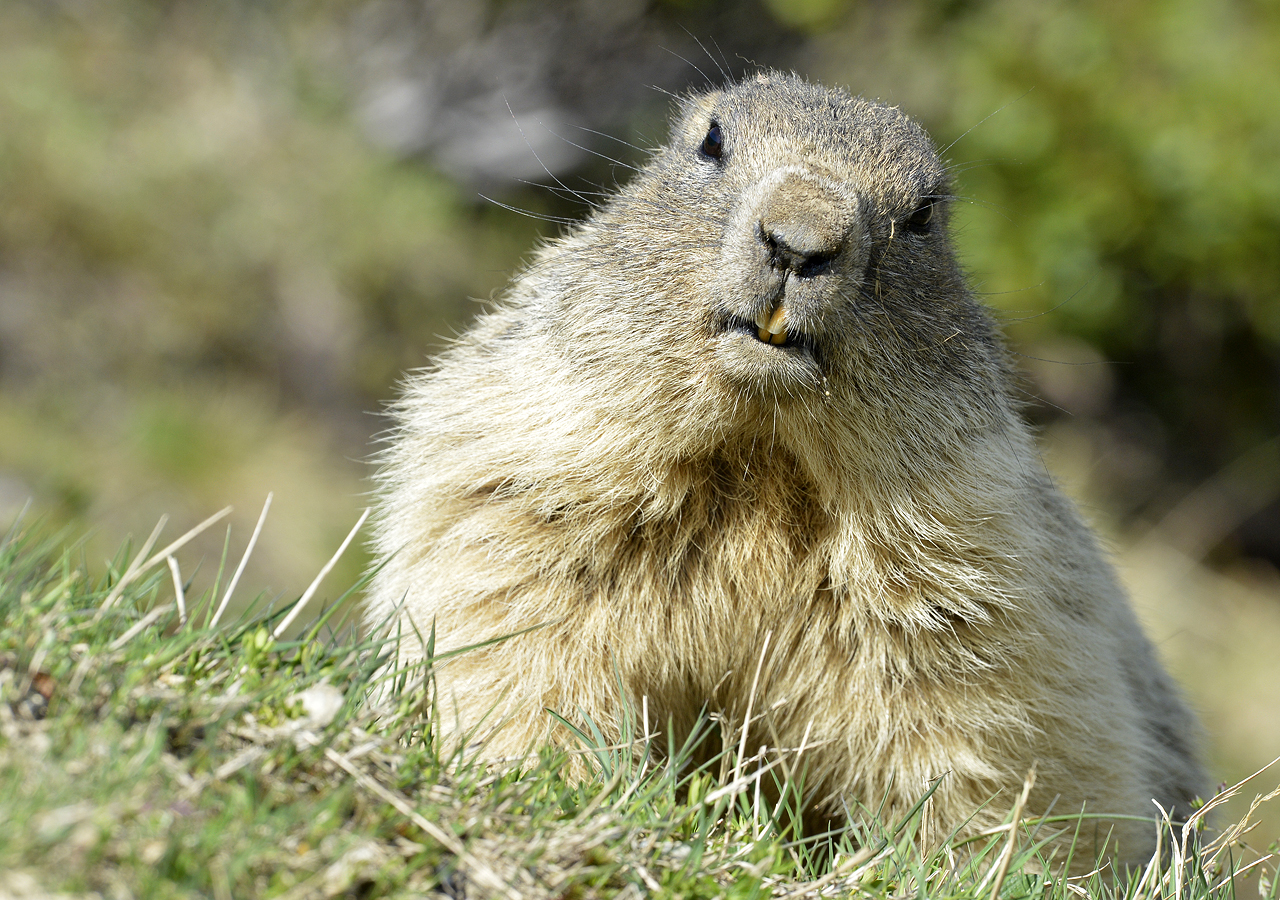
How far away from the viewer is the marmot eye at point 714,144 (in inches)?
155

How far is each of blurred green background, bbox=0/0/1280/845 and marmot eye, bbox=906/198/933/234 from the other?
8.07 m

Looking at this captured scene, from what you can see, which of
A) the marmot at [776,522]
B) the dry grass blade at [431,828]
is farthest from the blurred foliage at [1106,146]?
the dry grass blade at [431,828]

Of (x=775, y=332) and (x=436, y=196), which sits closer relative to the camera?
(x=775, y=332)

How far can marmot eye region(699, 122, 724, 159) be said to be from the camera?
3.94m

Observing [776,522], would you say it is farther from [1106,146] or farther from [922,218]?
[1106,146]

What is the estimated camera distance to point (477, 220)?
15.1m

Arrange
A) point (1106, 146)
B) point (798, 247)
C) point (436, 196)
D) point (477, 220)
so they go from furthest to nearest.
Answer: point (477, 220) < point (436, 196) < point (1106, 146) < point (798, 247)

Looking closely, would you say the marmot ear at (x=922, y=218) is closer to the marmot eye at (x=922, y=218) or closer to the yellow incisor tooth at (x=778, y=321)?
the marmot eye at (x=922, y=218)

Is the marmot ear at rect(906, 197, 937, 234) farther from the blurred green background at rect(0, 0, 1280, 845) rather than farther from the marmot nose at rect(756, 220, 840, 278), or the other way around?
the blurred green background at rect(0, 0, 1280, 845)

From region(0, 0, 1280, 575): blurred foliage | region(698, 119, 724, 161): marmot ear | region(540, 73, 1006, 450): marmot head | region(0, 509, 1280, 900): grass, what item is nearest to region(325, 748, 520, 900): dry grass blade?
region(0, 509, 1280, 900): grass

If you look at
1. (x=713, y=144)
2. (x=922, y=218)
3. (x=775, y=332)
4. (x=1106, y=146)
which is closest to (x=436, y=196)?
(x=1106, y=146)

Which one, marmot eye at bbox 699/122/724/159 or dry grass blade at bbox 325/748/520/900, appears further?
marmot eye at bbox 699/122/724/159

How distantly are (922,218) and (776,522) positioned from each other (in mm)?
1268

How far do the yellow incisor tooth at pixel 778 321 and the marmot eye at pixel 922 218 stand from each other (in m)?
1.00
